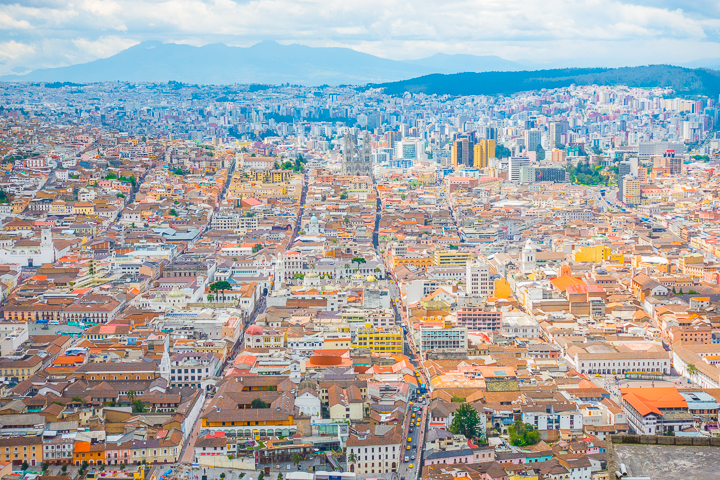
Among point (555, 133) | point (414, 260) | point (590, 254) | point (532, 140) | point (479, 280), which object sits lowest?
point (414, 260)

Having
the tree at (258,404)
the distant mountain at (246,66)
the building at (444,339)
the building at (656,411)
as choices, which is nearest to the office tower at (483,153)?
the building at (444,339)

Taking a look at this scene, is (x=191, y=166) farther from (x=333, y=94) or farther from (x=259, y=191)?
(x=333, y=94)

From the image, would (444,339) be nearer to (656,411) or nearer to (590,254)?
(656,411)

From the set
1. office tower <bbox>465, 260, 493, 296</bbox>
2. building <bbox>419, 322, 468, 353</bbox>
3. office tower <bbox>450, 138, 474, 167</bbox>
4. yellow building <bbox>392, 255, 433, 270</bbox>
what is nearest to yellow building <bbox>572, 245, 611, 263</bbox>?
yellow building <bbox>392, 255, 433, 270</bbox>

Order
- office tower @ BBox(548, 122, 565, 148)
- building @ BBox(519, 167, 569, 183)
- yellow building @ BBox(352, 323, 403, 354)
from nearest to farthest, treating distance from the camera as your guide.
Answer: yellow building @ BBox(352, 323, 403, 354), building @ BBox(519, 167, 569, 183), office tower @ BBox(548, 122, 565, 148)

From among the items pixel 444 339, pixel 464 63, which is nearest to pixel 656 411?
pixel 444 339

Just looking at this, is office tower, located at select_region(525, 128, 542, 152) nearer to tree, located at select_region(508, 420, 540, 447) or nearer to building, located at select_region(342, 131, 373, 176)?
building, located at select_region(342, 131, 373, 176)

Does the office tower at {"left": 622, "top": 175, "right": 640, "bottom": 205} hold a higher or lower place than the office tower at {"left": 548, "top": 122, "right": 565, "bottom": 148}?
lower
